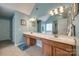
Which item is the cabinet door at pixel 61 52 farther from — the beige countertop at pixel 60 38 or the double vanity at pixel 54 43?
the beige countertop at pixel 60 38

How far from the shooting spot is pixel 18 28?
1.60m

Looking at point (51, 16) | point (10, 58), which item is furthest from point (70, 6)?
point (10, 58)

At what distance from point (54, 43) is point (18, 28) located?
0.67 metres

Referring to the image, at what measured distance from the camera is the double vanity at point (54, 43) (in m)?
1.38

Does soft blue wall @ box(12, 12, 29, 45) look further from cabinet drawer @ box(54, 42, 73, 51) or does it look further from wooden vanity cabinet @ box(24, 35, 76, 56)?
cabinet drawer @ box(54, 42, 73, 51)

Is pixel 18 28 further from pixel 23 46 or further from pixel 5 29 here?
pixel 23 46

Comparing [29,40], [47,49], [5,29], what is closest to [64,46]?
[47,49]

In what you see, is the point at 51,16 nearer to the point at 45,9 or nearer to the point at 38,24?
the point at 45,9

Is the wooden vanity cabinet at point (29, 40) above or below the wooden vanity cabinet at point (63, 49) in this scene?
above

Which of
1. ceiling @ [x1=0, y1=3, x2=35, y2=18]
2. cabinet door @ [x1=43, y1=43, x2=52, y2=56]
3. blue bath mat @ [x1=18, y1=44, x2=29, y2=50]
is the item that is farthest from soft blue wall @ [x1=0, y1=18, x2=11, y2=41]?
cabinet door @ [x1=43, y1=43, x2=52, y2=56]

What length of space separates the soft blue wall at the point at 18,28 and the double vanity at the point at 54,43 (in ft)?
0.26

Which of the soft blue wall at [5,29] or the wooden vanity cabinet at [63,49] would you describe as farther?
the soft blue wall at [5,29]

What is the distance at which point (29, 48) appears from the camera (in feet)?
5.23

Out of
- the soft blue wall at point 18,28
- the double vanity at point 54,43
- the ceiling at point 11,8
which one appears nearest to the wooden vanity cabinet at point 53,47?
the double vanity at point 54,43
